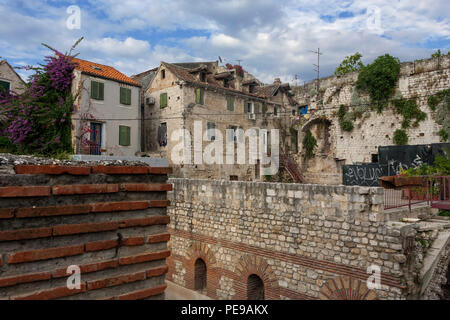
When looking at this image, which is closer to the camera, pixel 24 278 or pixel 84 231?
pixel 24 278

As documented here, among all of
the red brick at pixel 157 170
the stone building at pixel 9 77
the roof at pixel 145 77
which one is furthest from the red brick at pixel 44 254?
the roof at pixel 145 77

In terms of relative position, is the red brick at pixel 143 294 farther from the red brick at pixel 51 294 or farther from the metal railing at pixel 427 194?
the metal railing at pixel 427 194

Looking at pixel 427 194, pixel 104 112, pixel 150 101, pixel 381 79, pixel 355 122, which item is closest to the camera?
pixel 427 194

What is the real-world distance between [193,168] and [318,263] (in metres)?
14.9

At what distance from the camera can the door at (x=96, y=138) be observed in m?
19.2

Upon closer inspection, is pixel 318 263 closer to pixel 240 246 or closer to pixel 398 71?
pixel 240 246

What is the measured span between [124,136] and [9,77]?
400 inches

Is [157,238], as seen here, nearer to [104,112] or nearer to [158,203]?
[158,203]

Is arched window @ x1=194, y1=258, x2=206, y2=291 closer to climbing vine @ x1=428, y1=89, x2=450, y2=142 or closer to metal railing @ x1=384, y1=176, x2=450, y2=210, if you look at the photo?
metal railing @ x1=384, y1=176, x2=450, y2=210

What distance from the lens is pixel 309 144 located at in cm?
2836

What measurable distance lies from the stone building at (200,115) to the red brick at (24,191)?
62.9 ft

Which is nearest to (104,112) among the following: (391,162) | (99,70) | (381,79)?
(99,70)

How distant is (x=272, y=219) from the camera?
9703mm
